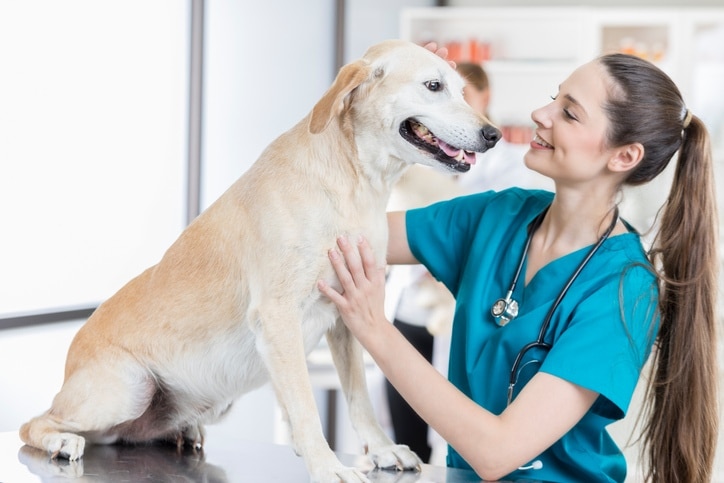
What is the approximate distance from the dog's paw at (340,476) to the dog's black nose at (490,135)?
58 centimetres

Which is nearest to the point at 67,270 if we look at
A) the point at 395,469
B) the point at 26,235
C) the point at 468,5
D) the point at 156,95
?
the point at 26,235

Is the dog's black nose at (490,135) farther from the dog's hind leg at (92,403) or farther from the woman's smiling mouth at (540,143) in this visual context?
the dog's hind leg at (92,403)

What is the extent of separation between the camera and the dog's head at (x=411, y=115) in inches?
59.9

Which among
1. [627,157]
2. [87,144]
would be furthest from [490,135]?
[87,144]

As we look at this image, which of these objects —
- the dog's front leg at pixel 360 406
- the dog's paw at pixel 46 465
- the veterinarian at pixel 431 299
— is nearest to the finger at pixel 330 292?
the dog's front leg at pixel 360 406

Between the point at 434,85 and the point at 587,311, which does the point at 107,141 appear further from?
the point at 587,311

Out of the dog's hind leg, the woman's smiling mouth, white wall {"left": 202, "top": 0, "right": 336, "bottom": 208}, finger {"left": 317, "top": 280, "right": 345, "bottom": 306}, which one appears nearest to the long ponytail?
the woman's smiling mouth

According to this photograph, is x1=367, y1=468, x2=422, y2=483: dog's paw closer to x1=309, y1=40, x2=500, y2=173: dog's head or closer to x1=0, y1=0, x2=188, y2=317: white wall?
x1=309, y1=40, x2=500, y2=173: dog's head

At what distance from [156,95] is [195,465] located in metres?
1.73

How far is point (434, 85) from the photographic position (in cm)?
156

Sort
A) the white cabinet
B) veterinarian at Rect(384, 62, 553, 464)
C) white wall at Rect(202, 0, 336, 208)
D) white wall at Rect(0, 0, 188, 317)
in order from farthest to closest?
the white cabinet < white wall at Rect(202, 0, 336, 208) < veterinarian at Rect(384, 62, 553, 464) < white wall at Rect(0, 0, 188, 317)

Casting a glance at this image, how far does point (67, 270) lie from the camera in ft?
8.52

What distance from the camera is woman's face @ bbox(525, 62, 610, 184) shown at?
1543 millimetres

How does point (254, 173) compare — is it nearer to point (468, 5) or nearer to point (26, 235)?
point (26, 235)
